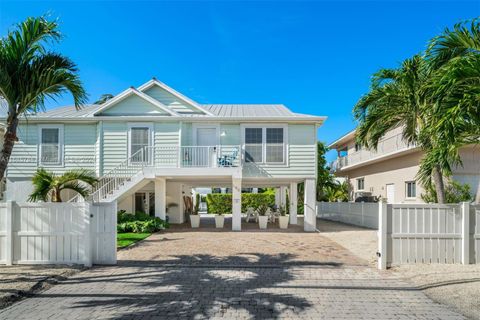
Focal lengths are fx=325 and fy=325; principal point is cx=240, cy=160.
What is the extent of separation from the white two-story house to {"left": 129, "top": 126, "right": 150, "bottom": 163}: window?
0.05 metres

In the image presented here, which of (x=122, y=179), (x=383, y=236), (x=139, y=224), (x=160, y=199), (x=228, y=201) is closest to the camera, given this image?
(x=383, y=236)

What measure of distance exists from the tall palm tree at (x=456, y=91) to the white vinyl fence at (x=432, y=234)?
1389mm

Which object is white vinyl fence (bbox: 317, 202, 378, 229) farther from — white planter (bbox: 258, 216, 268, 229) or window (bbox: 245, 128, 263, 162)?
window (bbox: 245, 128, 263, 162)

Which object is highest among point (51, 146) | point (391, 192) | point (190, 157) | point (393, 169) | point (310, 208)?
point (51, 146)

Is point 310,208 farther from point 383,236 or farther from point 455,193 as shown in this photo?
point 383,236

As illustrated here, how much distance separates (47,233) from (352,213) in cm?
1712

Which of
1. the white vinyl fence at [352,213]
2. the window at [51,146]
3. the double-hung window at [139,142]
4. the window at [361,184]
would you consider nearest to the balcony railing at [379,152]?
the window at [361,184]

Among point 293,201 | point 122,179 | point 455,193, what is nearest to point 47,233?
point 122,179

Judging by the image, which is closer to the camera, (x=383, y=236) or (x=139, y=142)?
(x=383, y=236)

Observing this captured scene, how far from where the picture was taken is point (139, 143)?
16.6 metres

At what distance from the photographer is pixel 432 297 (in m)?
5.88

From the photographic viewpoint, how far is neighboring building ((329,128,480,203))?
16141 mm

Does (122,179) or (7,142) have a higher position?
(7,142)

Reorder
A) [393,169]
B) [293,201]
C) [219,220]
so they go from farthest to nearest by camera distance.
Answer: [393,169], [293,201], [219,220]
